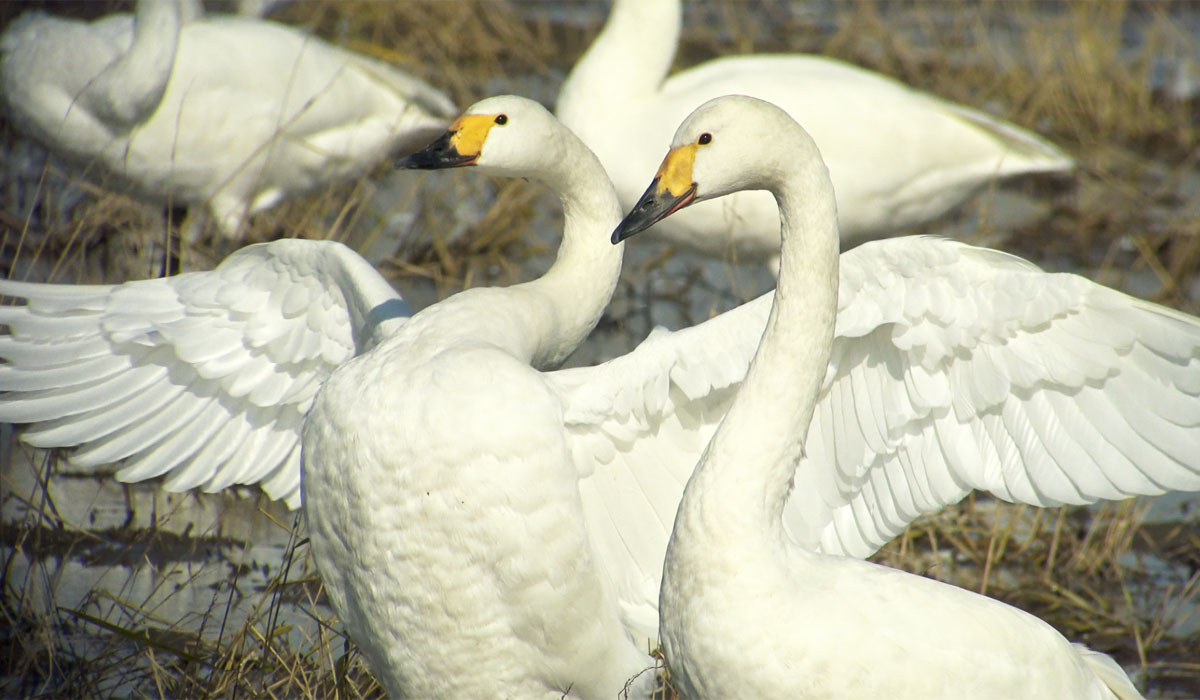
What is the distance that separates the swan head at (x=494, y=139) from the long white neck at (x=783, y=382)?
942 millimetres

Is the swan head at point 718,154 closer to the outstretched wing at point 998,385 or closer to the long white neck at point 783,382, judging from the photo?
the long white neck at point 783,382

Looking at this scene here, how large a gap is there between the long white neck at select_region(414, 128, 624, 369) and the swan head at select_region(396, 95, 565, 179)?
5 centimetres

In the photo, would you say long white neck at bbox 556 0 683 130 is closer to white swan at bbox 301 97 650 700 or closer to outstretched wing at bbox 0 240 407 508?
outstretched wing at bbox 0 240 407 508

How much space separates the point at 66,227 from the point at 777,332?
14.8ft

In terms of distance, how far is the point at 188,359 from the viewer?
13.3 ft

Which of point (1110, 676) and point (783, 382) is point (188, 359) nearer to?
point (783, 382)

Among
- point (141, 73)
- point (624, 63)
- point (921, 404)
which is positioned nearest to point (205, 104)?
point (141, 73)

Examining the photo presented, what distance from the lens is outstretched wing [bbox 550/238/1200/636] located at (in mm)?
3227

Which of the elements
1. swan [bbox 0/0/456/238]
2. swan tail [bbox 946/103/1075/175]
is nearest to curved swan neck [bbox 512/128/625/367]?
swan [bbox 0/0/456/238]

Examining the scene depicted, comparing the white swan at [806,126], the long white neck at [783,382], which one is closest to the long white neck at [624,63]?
the white swan at [806,126]

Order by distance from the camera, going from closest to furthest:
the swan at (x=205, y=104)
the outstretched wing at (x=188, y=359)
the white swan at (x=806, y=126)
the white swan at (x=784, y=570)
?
the white swan at (x=784, y=570)
the outstretched wing at (x=188, y=359)
the white swan at (x=806, y=126)
the swan at (x=205, y=104)

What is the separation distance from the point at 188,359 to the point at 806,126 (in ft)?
10.1

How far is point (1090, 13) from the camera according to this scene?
1077 cm

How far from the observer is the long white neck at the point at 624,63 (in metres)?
6.34
